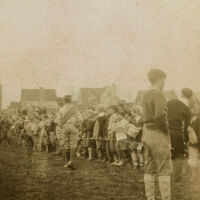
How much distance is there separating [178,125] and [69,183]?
151cm

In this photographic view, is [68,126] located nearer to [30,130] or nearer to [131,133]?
[131,133]

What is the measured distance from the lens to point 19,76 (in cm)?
475

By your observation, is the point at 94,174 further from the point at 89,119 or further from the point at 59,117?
the point at 89,119

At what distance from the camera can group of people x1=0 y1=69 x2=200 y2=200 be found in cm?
335

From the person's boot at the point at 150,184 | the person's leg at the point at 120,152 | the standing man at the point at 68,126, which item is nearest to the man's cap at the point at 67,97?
the standing man at the point at 68,126

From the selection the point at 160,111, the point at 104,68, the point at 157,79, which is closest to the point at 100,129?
the point at 104,68

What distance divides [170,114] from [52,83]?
1.60 meters

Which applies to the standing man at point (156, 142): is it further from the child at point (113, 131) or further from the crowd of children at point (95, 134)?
the child at point (113, 131)

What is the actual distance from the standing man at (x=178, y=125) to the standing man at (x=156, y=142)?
569mm

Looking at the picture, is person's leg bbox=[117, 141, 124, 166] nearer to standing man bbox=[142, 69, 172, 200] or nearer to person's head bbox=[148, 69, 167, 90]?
standing man bbox=[142, 69, 172, 200]

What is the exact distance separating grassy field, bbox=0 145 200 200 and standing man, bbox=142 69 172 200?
56 centimetres

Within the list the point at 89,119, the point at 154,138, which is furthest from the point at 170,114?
the point at 89,119

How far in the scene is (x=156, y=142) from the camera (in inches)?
131

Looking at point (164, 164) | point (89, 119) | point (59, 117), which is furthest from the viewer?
point (89, 119)
